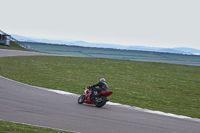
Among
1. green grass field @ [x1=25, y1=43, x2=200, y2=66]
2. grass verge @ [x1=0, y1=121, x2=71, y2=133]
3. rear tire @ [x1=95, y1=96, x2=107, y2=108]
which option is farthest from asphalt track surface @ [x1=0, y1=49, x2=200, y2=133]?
green grass field @ [x1=25, y1=43, x2=200, y2=66]

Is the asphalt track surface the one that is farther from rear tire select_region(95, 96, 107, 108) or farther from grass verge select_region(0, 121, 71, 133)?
grass verge select_region(0, 121, 71, 133)

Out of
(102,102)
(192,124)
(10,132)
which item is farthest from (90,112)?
(10,132)

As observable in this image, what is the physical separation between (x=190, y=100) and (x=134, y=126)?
11544 millimetres

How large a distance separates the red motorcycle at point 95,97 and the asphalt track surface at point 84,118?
1.62 feet

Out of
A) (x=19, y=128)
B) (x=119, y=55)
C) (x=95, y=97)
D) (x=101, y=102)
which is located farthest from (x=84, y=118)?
(x=119, y=55)

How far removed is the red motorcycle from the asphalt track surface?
0.49 metres

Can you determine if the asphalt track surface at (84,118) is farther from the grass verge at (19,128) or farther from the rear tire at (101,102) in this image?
the grass verge at (19,128)

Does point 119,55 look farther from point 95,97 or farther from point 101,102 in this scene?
point 101,102

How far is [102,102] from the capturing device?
16500 mm

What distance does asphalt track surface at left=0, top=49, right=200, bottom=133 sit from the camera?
452 inches

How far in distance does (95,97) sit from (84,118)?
153 inches

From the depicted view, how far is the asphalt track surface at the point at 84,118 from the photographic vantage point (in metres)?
11.5

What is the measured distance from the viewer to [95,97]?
16.8 m

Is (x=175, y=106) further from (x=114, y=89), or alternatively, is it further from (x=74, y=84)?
(x=74, y=84)
